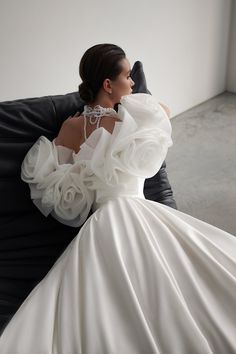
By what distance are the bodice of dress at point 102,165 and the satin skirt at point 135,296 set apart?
20 centimetres

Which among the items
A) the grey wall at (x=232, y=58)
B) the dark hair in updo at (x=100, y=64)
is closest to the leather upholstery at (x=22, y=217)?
the dark hair in updo at (x=100, y=64)

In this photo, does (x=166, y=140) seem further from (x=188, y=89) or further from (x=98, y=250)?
(x=188, y=89)

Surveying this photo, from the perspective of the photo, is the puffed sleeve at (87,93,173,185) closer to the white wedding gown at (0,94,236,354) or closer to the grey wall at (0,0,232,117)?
the white wedding gown at (0,94,236,354)

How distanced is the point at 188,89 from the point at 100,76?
87.1 inches

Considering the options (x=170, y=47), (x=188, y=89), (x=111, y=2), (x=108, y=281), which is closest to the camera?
(x=108, y=281)

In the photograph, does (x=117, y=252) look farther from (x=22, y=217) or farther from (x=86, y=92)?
(x=86, y=92)

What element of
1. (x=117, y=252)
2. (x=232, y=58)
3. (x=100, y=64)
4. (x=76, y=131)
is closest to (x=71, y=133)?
(x=76, y=131)

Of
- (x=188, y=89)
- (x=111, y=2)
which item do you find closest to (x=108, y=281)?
(x=111, y=2)

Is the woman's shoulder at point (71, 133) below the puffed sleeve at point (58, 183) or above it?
above

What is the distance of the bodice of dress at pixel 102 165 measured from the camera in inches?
60.1

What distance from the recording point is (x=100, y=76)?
160 centimetres

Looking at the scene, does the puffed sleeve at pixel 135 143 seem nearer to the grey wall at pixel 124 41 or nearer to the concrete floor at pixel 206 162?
the concrete floor at pixel 206 162

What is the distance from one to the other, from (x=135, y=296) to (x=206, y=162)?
1902 mm

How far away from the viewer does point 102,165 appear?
1550mm
